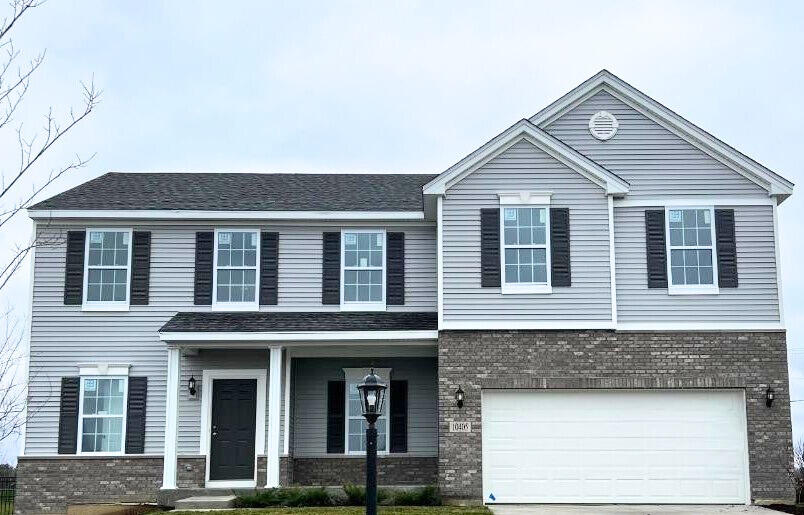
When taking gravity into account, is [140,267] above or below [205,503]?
above

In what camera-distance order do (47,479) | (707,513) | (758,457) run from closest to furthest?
(707,513) → (758,457) → (47,479)

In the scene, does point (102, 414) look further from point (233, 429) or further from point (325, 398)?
point (325, 398)

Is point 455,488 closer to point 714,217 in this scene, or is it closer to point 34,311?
point 714,217

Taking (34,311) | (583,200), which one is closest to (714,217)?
(583,200)

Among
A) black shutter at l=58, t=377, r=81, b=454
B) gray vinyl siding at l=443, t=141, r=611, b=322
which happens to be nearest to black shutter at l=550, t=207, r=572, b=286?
gray vinyl siding at l=443, t=141, r=611, b=322

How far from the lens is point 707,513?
17391 mm

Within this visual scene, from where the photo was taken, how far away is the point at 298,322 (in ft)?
66.2

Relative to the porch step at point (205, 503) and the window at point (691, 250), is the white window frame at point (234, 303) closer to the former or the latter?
the porch step at point (205, 503)

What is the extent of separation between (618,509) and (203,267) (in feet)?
31.0

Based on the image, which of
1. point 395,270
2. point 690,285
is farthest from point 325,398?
point 690,285

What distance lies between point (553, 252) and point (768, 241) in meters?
4.11

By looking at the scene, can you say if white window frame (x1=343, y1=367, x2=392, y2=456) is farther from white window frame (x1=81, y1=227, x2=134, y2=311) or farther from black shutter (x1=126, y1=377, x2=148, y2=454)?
white window frame (x1=81, y1=227, x2=134, y2=311)

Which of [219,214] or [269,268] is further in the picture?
[269,268]

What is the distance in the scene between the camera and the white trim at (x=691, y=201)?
768 inches
